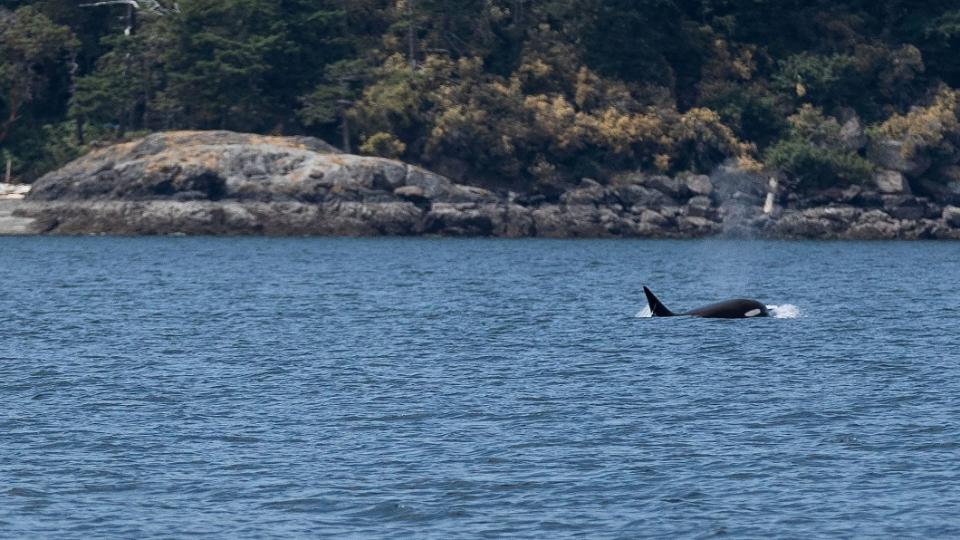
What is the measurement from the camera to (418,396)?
34.9 meters

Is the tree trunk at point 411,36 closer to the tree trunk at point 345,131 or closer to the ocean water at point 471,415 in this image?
the tree trunk at point 345,131

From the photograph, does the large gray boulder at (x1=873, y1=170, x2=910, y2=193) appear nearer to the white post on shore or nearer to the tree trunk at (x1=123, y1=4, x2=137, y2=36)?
the white post on shore

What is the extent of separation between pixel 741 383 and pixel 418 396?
24.9ft

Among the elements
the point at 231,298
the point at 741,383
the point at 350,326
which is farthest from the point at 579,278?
the point at 741,383

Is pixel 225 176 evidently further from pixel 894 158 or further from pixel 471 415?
pixel 471 415

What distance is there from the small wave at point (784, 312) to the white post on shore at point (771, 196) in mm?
59173

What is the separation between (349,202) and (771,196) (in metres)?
31.2

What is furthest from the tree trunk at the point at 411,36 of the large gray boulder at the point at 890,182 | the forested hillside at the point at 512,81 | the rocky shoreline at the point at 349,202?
the large gray boulder at the point at 890,182

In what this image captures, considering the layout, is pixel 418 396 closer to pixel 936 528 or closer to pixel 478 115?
pixel 936 528

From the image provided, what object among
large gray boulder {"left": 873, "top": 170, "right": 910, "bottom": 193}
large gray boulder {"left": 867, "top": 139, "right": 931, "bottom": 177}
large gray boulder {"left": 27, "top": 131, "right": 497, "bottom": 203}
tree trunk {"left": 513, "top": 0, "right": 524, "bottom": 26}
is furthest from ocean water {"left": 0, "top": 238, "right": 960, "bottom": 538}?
tree trunk {"left": 513, "top": 0, "right": 524, "bottom": 26}

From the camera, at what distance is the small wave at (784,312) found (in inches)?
2135

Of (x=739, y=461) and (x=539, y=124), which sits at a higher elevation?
(x=539, y=124)

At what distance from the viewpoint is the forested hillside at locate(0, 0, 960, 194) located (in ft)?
377

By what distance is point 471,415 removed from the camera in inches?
1270
